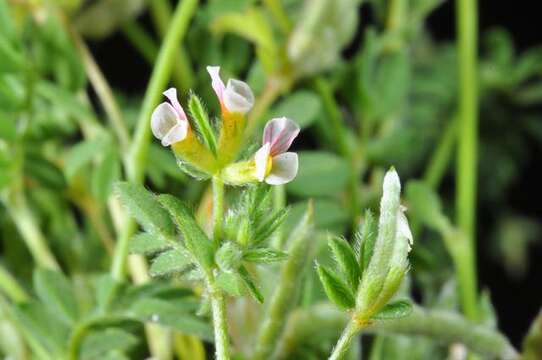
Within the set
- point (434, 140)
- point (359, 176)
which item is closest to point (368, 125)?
point (359, 176)

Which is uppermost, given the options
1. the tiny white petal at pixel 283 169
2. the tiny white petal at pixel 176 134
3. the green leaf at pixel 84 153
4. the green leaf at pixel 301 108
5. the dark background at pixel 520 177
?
the tiny white petal at pixel 176 134

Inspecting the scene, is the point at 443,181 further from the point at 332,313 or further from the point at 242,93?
the point at 242,93

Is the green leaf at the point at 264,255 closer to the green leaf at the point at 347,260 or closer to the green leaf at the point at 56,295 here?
the green leaf at the point at 347,260

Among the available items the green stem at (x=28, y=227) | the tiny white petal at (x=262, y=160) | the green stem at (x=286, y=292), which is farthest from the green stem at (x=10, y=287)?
the tiny white petal at (x=262, y=160)

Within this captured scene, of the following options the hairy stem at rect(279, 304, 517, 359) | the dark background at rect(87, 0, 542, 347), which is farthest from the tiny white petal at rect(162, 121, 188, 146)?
the dark background at rect(87, 0, 542, 347)

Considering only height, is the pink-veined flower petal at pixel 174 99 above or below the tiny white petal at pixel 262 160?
above

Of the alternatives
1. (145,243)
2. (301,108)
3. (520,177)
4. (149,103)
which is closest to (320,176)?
(301,108)
